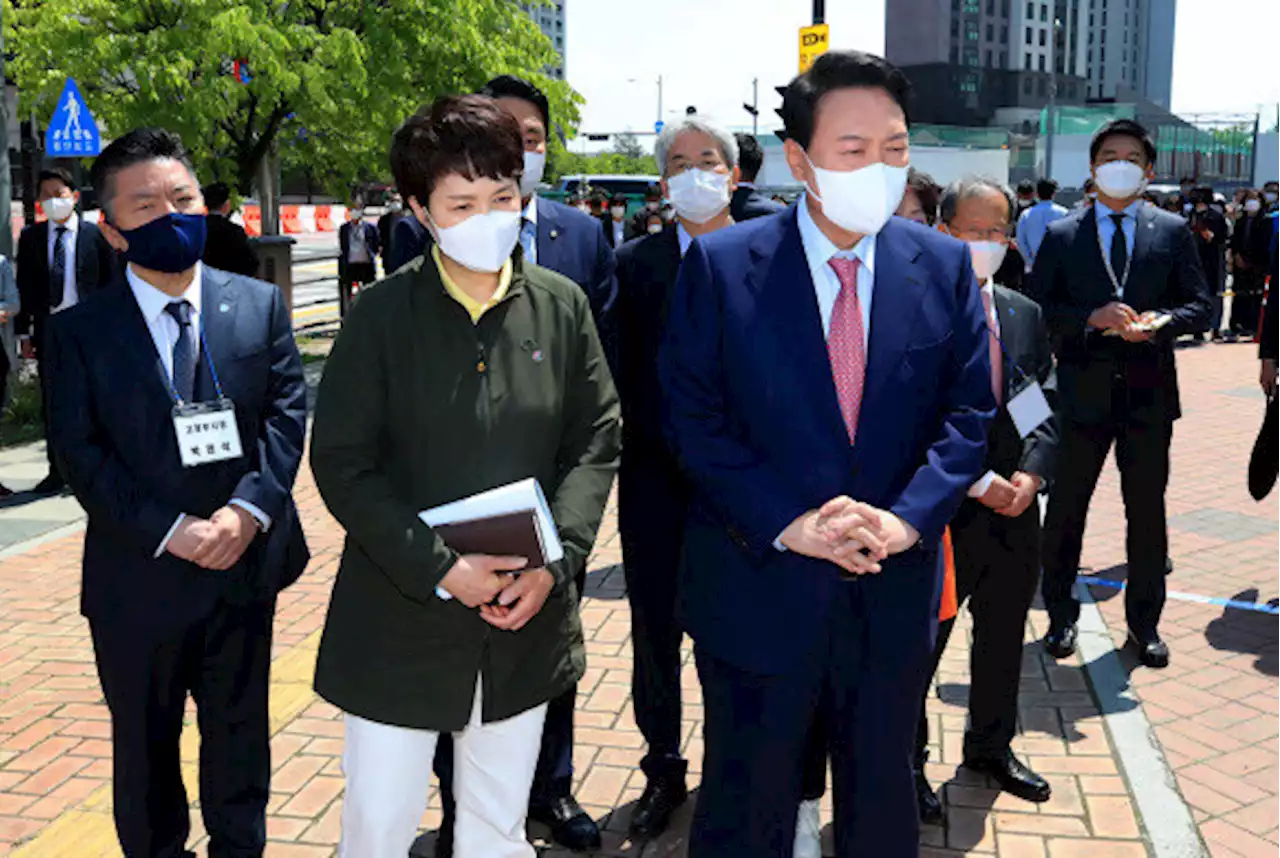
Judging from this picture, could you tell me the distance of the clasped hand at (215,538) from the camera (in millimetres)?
2959

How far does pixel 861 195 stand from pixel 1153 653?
3414 millimetres

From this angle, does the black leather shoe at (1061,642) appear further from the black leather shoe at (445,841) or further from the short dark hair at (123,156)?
the short dark hair at (123,156)

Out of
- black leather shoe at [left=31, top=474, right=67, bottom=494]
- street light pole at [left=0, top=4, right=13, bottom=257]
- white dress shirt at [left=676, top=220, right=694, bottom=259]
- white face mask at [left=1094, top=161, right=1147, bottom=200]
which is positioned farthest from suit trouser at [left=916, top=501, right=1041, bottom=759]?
street light pole at [left=0, top=4, right=13, bottom=257]

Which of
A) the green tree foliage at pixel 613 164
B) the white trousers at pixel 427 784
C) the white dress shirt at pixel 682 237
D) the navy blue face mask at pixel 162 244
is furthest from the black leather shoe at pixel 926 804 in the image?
the green tree foliage at pixel 613 164

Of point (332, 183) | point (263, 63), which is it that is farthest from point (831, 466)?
point (332, 183)

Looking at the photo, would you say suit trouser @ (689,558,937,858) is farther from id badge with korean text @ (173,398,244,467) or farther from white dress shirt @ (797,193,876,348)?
id badge with korean text @ (173,398,244,467)

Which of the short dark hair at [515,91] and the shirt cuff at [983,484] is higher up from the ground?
the short dark hair at [515,91]

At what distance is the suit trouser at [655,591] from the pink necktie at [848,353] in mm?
1082

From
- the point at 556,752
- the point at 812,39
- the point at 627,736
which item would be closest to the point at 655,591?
the point at 556,752

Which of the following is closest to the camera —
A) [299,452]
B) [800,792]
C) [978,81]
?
[800,792]

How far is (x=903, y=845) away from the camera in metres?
2.70

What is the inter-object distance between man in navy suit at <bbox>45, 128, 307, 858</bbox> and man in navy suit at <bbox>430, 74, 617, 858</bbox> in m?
0.68

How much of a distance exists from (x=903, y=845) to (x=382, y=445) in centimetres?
148

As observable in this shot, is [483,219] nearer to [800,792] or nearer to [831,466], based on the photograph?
[831,466]
